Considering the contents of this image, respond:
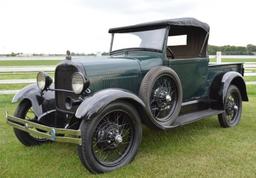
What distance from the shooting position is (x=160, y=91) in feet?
12.6

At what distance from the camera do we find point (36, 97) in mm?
3881

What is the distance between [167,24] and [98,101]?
183 cm

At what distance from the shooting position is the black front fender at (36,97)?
382 cm

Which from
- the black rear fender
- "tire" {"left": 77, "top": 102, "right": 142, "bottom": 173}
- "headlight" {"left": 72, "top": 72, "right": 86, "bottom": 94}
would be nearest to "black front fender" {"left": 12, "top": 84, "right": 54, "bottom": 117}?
"headlight" {"left": 72, "top": 72, "right": 86, "bottom": 94}

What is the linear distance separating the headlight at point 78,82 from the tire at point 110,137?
1.42 feet

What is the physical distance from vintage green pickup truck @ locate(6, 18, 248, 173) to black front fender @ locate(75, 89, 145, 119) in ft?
0.03

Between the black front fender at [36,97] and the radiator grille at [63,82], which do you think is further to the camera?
the black front fender at [36,97]

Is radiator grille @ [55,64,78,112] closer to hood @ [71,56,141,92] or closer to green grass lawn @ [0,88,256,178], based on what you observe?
hood @ [71,56,141,92]

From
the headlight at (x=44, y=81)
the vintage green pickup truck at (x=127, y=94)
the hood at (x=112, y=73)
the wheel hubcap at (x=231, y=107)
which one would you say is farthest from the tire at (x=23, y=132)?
the wheel hubcap at (x=231, y=107)

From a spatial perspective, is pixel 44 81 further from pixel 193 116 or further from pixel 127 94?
pixel 193 116

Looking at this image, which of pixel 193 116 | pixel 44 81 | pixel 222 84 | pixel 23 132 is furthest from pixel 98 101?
pixel 222 84

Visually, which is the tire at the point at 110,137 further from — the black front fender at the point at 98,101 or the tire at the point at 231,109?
the tire at the point at 231,109

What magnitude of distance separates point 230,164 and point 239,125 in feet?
6.73

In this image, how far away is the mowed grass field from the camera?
9.98 feet
